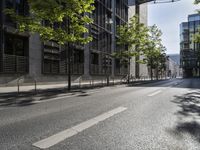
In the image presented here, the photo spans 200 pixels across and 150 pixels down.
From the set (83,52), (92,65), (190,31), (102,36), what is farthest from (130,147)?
(190,31)

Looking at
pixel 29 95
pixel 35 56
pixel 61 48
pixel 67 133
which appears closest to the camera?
pixel 67 133

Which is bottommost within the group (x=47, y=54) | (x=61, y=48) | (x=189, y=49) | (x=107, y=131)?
(x=107, y=131)

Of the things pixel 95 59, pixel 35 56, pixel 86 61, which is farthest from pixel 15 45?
pixel 95 59

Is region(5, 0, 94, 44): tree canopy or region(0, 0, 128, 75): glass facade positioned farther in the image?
region(0, 0, 128, 75): glass facade

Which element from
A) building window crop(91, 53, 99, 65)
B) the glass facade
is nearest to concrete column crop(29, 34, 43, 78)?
the glass facade

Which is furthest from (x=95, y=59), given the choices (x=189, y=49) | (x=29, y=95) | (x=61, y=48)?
(x=189, y=49)

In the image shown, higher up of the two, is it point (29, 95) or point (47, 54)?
point (47, 54)

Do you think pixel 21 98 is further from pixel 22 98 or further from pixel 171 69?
pixel 171 69

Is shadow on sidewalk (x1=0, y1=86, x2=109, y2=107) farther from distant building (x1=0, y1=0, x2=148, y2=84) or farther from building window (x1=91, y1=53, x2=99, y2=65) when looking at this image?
building window (x1=91, y1=53, x2=99, y2=65)

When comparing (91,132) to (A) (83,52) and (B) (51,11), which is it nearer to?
(B) (51,11)

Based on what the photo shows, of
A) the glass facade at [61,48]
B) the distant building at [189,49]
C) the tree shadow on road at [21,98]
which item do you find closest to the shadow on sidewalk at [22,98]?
the tree shadow on road at [21,98]

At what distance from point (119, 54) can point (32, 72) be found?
1428 cm

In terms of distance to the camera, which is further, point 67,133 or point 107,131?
point 107,131

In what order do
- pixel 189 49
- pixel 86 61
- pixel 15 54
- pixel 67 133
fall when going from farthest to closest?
pixel 189 49
pixel 86 61
pixel 15 54
pixel 67 133
